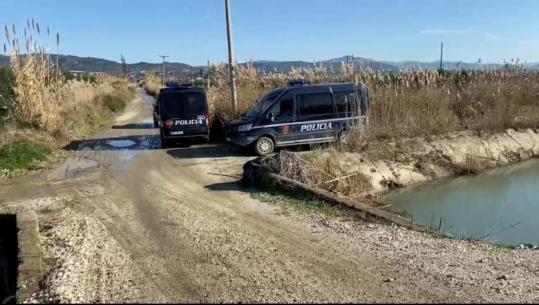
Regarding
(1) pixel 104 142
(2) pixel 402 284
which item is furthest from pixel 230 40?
(2) pixel 402 284

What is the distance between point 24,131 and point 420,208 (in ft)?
38.0

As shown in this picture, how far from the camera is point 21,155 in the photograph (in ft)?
44.8

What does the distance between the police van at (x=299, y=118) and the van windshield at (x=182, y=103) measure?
2147mm

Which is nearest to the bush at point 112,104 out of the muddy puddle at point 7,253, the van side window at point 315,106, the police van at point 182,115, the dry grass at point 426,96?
the dry grass at point 426,96

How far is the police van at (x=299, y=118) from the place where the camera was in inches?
602

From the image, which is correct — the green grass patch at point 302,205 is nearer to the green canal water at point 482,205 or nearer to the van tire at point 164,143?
the green canal water at point 482,205

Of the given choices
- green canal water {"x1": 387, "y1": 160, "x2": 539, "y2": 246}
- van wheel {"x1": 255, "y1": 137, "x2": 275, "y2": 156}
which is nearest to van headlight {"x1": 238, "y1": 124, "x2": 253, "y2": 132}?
van wheel {"x1": 255, "y1": 137, "x2": 275, "y2": 156}

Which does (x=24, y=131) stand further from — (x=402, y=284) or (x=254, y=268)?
(x=402, y=284)

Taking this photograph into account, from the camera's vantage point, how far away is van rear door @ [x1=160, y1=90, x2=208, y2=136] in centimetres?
1711

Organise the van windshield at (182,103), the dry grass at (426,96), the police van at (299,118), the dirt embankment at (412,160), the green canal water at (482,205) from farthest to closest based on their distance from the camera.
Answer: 1. the van windshield at (182,103)
2. the dry grass at (426,96)
3. the police van at (299,118)
4. the dirt embankment at (412,160)
5. the green canal water at (482,205)

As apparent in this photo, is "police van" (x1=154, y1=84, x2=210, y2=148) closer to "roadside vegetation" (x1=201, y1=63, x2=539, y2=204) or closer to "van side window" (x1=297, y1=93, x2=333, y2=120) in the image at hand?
"roadside vegetation" (x1=201, y1=63, x2=539, y2=204)

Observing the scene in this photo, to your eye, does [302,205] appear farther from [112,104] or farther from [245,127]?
[112,104]

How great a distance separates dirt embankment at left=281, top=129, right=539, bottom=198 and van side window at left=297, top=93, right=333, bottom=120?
6.01ft

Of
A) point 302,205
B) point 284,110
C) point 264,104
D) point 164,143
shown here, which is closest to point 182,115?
point 164,143
